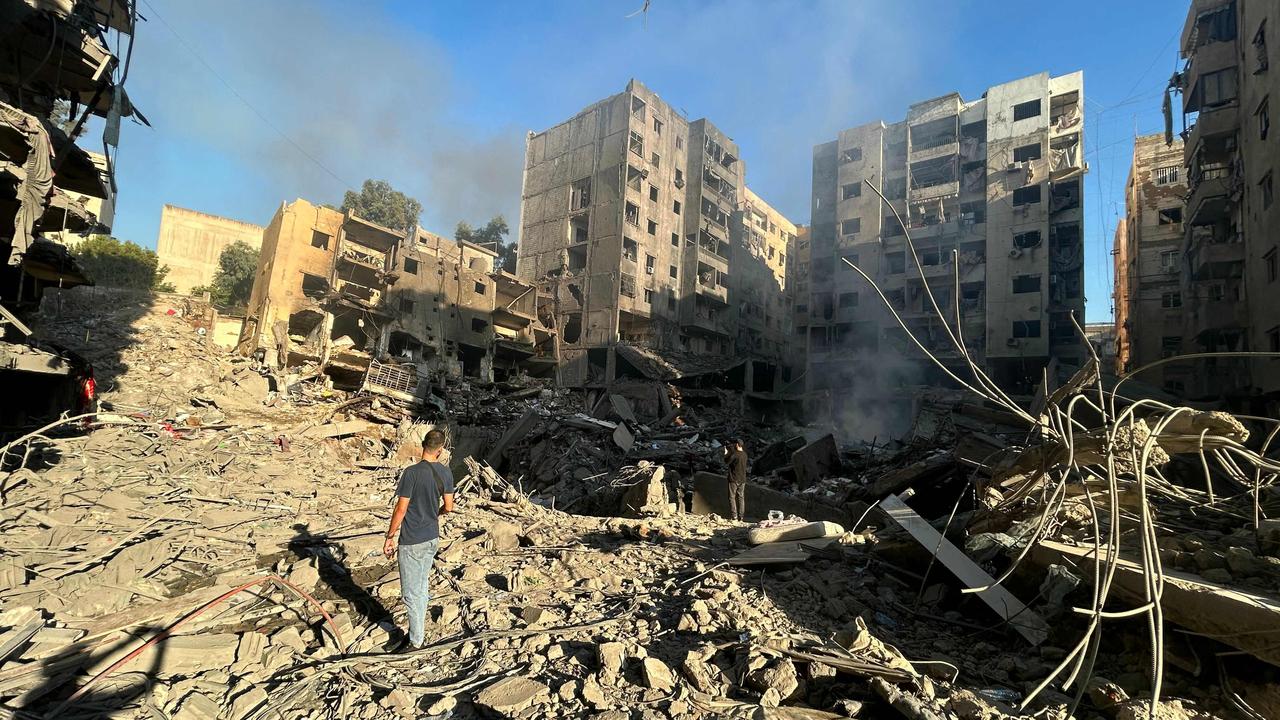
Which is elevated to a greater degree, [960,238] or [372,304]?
[960,238]

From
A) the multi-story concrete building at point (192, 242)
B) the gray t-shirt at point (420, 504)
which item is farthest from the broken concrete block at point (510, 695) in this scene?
the multi-story concrete building at point (192, 242)

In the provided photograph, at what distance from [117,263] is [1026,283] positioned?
180 feet

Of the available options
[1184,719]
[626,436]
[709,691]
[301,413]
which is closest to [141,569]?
[709,691]

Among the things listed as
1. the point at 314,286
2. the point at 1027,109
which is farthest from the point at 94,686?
the point at 1027,109

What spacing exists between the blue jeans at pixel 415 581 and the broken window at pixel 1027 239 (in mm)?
40361

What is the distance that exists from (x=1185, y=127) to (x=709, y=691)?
33699 millimetres

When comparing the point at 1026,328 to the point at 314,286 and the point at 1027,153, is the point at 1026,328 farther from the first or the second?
the point at 314,286

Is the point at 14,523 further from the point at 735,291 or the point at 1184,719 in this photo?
the point at 735,291

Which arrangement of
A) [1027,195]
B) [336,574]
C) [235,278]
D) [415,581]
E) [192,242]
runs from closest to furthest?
[415,581] → [336,574] → [1027,195] → [235,278] → [192,242]

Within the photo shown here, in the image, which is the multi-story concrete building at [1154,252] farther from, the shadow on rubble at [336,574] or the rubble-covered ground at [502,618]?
the shadow on rubble at [336,574]

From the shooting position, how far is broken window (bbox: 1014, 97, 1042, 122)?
3512 cm

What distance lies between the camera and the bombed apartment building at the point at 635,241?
121ft

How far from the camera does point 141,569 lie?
529 centimetres

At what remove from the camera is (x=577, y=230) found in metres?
40.4
